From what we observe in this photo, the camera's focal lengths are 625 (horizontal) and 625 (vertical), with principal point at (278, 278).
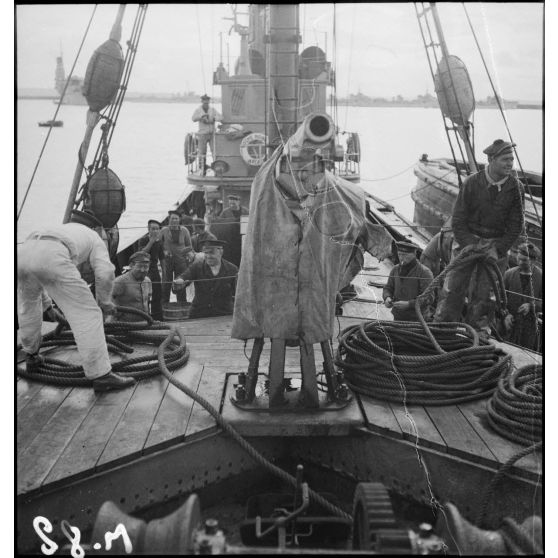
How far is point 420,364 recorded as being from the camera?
13.7 ft

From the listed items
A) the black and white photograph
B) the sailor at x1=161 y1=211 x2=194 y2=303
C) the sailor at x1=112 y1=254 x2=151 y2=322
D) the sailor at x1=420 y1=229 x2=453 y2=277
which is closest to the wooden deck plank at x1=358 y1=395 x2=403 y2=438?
the black and white photograph

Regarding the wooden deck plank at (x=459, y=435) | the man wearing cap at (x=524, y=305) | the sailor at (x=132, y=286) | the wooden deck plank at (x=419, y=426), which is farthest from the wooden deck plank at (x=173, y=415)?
the man wearing cap at (x=524, y=305)

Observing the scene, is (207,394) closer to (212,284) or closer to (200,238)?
(212,284)

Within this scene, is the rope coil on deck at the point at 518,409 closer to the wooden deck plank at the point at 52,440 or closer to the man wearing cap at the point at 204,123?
the wooden deck plank at the point at 52,440

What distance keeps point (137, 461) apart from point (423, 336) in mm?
2225

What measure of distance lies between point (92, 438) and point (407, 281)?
3.74m

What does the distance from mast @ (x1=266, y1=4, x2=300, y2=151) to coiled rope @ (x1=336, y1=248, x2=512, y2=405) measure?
5.07ft

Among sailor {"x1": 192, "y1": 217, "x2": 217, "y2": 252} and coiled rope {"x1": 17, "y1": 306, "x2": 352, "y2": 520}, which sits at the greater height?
sailor {"x1": 192, "y1": 217, "x2": 217, "y2": 252}

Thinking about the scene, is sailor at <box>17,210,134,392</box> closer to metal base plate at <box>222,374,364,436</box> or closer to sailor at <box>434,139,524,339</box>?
metal base plate at <box>222,374,364,436</box>

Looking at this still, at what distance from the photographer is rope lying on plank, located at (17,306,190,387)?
14.5ft

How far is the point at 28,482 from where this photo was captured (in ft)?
10.5

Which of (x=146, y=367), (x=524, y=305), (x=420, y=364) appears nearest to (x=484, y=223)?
(x=524, y=305)

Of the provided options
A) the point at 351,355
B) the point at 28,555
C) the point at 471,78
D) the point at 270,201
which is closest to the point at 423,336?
the point at 351,355

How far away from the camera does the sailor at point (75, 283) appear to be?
409 cm
